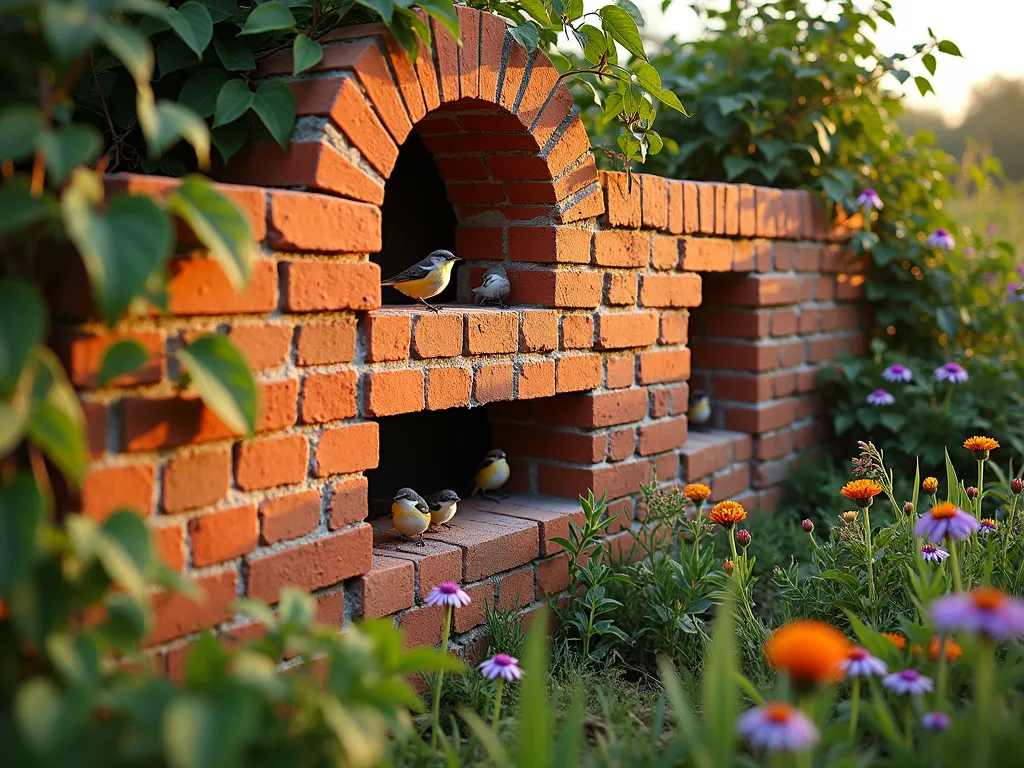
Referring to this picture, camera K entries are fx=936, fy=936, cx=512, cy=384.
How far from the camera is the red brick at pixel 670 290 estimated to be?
3057mm

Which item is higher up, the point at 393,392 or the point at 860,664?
the point at 393,392

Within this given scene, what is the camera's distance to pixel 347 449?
6.75 ft

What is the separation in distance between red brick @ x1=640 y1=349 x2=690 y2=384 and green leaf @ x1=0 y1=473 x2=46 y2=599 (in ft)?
6.85

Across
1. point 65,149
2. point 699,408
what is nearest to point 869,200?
point 699,408

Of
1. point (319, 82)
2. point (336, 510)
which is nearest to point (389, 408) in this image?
point (336, 510)

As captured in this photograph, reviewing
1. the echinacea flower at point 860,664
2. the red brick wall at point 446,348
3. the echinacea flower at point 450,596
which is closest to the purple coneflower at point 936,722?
the echinacea flower at point 860,664

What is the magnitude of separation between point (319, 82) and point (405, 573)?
112 centimetres

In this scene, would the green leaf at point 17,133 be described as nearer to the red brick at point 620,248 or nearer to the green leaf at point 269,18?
the green leaf at point 269,18

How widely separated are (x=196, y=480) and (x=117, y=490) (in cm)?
16

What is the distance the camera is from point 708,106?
395 centimetres

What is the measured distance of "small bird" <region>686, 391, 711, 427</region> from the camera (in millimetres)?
3698

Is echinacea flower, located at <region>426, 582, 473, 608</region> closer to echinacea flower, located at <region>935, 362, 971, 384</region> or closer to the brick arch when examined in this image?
the brick arch

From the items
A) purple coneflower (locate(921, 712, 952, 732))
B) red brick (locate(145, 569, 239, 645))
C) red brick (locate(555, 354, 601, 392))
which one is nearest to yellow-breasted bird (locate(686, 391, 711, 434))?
red brick (locate(555, 354, 601, 392))

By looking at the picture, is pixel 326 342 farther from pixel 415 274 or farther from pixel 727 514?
pixel 727 514
